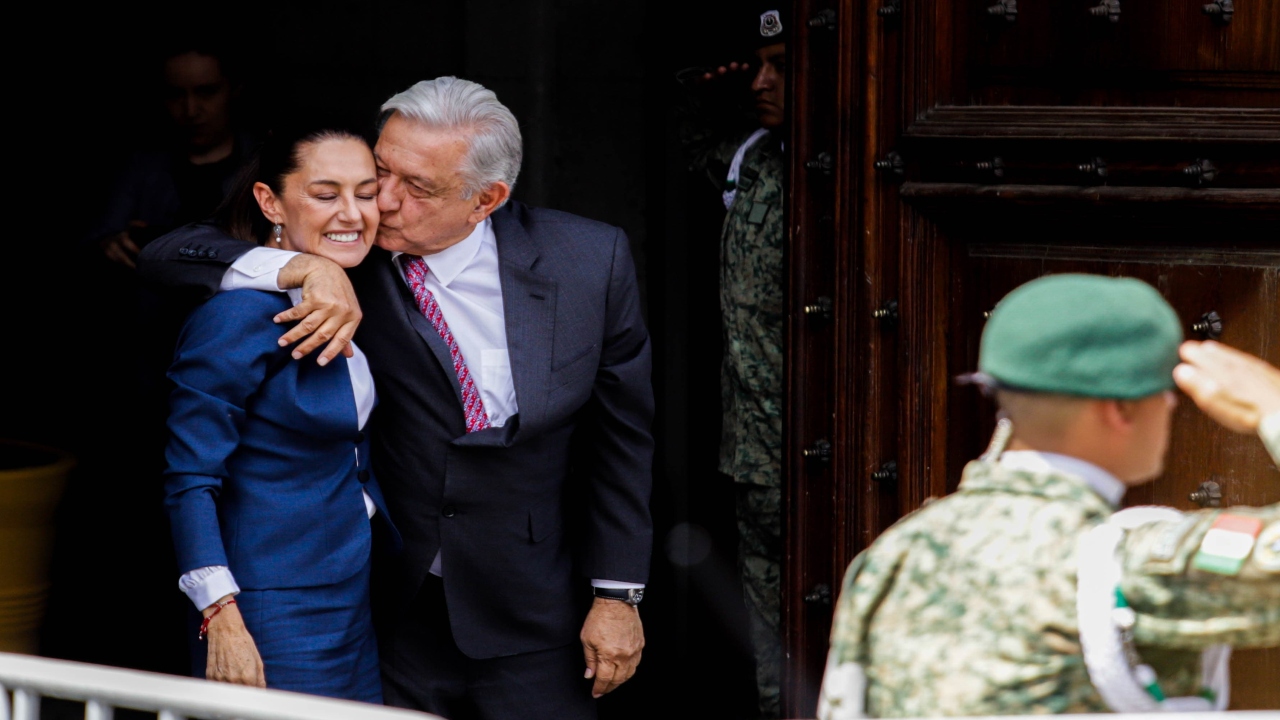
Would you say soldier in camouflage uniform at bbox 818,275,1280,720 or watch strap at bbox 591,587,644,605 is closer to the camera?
soldier in camouflage uniform at bbox 818,275,1280,720

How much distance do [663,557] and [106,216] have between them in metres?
1.91

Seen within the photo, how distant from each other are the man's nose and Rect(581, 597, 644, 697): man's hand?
829 mm

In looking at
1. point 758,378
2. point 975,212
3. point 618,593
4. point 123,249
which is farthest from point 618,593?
point 123,249

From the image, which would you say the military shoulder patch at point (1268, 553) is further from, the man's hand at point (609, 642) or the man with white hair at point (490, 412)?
the man's hand at point (609, 642)

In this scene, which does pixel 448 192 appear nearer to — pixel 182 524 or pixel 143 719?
pixel 182 524

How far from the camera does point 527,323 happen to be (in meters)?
2.88

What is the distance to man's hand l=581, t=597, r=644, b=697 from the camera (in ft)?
9.90

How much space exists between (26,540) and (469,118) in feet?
6.48

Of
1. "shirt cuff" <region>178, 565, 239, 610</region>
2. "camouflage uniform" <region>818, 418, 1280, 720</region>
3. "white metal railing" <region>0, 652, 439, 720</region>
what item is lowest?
"shirt cuff" <region>178, 565, 239, 610</region>

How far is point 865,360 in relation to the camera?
120 inches

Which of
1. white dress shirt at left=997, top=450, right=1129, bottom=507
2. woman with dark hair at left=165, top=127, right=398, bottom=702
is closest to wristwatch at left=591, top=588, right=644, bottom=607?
woman with dark hair at left=165, top=127, right=398, bottom=702

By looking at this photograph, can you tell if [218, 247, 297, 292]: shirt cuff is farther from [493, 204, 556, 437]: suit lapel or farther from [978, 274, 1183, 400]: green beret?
[978, 274, 1183, 400]: green beret

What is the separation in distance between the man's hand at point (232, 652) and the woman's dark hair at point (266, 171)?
2.16ft

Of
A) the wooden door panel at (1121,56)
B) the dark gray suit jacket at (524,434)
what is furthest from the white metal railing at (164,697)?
the wooden door panel at (1121,56)
